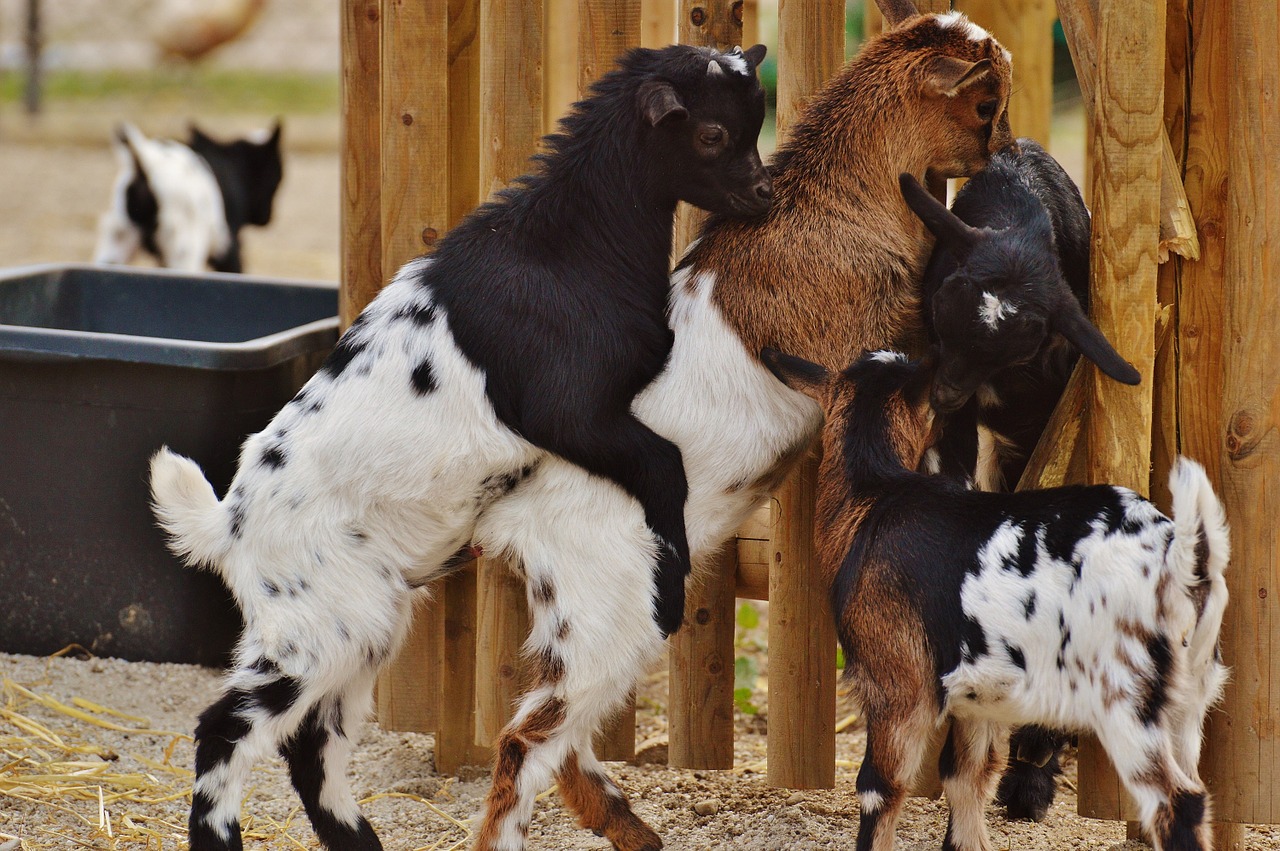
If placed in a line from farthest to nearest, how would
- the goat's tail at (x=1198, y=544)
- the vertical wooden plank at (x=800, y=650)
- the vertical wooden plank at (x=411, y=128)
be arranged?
the vertical wooden plank at (x=411, y=128)
the vertical wooden plank at (x=800, y=650)
the goat's tail at (x=1198, y=544)

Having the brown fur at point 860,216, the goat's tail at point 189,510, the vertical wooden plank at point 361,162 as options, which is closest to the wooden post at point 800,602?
the brown fur at point 860,216

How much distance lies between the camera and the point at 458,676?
426 cm

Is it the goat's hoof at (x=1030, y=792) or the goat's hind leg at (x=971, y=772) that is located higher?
the goat's hind leg at (x=971, y=772)

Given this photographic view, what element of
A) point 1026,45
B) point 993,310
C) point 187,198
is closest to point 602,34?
point 993,310

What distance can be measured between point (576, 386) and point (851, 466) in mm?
658

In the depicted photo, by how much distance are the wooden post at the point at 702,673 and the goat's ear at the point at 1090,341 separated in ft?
3.71

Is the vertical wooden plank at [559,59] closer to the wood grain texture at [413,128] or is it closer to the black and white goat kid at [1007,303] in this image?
the wood grain texture at [413,128]

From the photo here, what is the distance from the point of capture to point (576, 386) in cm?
330

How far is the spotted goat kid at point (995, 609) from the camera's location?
289 cm

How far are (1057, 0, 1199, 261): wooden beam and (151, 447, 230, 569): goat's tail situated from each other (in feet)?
7.28

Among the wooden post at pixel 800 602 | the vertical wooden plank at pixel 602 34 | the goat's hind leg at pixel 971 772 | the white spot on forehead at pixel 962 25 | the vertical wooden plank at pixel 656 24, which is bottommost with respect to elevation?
the goat's hind leg at pixel 971 772

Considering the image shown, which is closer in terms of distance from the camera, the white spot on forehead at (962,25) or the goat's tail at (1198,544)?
the goat's tail at (1198,544)

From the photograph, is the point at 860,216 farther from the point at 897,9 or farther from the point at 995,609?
the point at 995,609

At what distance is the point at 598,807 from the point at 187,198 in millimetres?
5613
